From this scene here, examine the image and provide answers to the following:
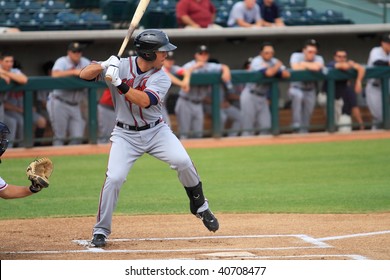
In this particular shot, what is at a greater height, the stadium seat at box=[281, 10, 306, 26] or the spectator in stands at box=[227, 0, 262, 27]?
the spectator in stands at box=[227, 0, 262, 27]

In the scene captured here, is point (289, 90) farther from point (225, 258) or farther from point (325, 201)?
point (225, 258)

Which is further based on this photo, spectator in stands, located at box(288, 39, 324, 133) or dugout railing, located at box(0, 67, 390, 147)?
spectator in stands, located at box(288, 39, 324, 133)

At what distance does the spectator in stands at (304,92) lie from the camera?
53.3ft

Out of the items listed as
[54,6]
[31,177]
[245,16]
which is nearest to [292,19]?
[245,16]

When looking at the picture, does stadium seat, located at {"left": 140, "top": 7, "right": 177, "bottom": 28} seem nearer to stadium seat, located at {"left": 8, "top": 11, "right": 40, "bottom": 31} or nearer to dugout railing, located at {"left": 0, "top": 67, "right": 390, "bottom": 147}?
stadium seat, located at {"left": 8, "top": 11, "right": 40, "bottom": 31}

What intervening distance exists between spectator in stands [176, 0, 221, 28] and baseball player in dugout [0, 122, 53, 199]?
32.1 ft

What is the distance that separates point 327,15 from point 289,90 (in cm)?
349

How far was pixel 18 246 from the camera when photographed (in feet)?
25.2

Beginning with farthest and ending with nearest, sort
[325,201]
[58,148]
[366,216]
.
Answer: [58,148]
[325,201]
[366,216]

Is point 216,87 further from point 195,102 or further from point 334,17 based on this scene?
point 334,17

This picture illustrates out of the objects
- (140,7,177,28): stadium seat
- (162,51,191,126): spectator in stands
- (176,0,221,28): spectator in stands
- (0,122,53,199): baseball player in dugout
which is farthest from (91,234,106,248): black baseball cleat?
(140,7,177,28): stadium seat

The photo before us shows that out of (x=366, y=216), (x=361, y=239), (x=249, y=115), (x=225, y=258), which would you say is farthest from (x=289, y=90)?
(x=225, y=258)

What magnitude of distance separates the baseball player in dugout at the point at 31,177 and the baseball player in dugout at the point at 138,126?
1.93 feet

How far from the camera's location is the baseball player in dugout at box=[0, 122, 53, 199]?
6.96 meters
